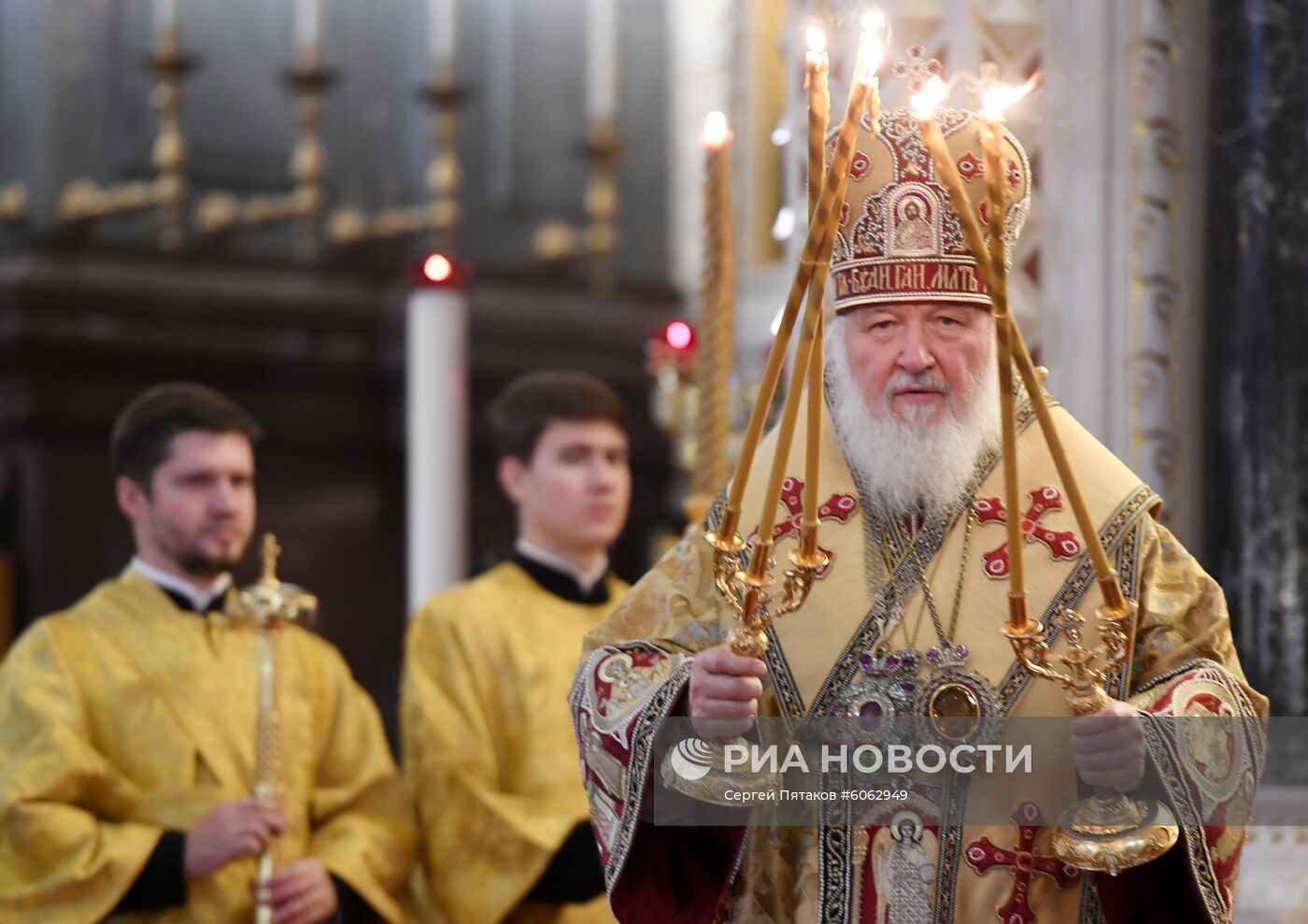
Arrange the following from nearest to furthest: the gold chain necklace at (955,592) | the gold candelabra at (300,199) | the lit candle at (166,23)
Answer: the gold chain necklace at (955,592)
the lit candle at (166,23)
the gold candelabra at (300,199)

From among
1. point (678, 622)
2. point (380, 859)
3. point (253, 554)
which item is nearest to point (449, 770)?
point (380, 859)

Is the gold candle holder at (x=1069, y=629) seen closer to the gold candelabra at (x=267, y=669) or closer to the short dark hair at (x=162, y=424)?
the gold candelabra at (x=267, y=669)

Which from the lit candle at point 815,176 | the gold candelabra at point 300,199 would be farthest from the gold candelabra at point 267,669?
the gold candelabra at point 300,199

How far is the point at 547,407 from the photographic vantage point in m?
5.21

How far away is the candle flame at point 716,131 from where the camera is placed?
4.33m

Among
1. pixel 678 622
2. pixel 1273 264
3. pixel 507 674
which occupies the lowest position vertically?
pixel 507 674

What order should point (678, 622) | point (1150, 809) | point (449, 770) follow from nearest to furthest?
point (1150, 809) < point (678, 622) < point (449, 770)

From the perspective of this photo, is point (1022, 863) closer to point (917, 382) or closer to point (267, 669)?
point (917, 382)

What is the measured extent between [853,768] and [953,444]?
0.53 metres

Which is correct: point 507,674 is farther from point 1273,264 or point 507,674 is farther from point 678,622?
point 1273,264

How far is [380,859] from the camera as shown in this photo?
4.57 m

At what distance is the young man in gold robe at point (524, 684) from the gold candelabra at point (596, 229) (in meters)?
2.67

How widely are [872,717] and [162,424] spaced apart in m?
2.08

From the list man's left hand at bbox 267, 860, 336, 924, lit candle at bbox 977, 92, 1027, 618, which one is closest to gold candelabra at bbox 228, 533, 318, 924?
man's left hand at bbox 267, 860, 336, 924
